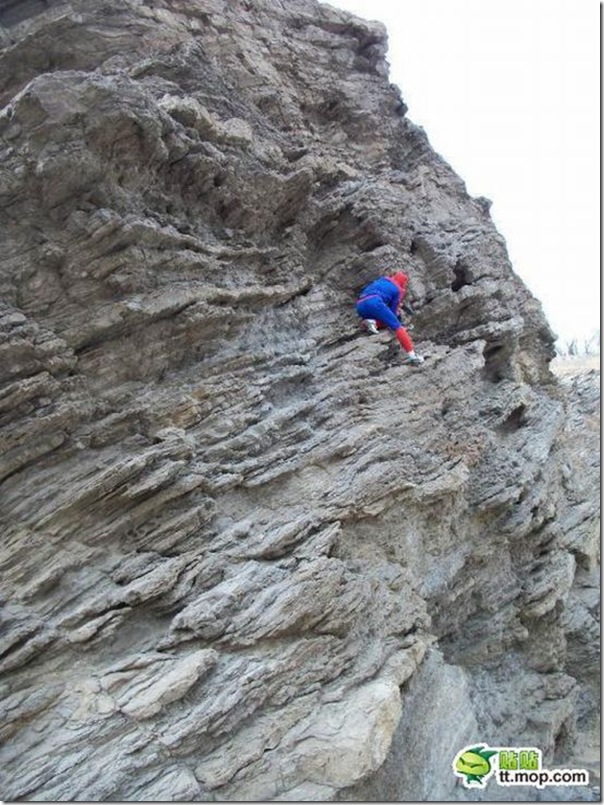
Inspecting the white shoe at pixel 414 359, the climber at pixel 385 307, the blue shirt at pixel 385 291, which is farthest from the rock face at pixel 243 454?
the blue shirt at pixel 385 291

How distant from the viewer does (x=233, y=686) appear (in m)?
8.20

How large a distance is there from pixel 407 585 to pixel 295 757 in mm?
3995

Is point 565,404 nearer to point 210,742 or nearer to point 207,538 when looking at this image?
point 207,538

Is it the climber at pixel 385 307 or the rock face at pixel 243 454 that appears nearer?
the rock face at pixel 243 454

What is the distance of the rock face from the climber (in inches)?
16.2

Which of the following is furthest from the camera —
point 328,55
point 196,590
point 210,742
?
point 328,55

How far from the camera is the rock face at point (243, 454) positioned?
26.4 ft

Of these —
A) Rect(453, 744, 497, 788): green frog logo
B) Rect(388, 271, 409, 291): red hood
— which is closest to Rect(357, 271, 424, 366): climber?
Rect(388, 271, 409, 291): red hood

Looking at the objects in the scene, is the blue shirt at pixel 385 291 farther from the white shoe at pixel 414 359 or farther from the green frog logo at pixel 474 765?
the green frog logo at pixel 474 765

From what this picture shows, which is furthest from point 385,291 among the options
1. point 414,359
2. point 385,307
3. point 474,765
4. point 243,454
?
point 474,765

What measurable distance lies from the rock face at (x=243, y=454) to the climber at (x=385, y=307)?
0.41m

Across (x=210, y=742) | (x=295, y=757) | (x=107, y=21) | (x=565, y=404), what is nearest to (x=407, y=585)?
(x=295, y=757)

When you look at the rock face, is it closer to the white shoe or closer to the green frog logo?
the green frog logo

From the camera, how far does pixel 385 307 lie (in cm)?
1305
